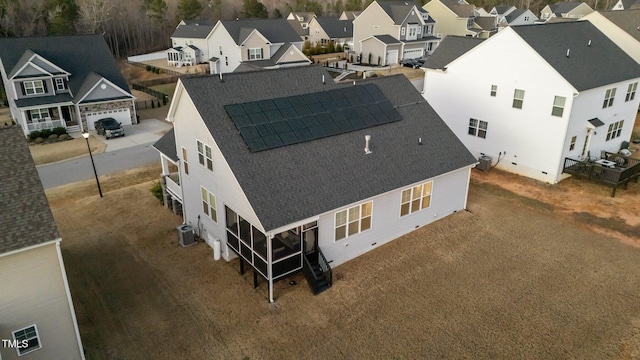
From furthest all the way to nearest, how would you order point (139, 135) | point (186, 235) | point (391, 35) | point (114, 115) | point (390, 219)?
point (391, 35)
point (114, 115)
point (139, 135)
point (186, 235)
point (390, 219)

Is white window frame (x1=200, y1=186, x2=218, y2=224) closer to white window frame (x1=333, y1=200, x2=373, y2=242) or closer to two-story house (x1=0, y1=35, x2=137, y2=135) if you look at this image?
white window frame (x1=333, y1=200, x2=373, y2=242)

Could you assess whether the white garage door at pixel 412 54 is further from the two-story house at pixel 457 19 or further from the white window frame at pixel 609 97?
the white window frame at pixel 609 97

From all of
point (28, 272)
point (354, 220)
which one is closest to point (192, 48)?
point (354, 220)

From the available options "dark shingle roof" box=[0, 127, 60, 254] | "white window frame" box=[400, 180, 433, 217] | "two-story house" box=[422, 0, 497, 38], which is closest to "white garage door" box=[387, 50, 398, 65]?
"two-story house" box=[422, 0, 497, 38]

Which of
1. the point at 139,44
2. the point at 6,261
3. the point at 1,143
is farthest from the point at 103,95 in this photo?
the point at 139,44

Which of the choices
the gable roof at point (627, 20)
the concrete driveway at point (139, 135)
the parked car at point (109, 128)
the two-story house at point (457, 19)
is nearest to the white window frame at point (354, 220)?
the concrete driveway at point (139, 135)

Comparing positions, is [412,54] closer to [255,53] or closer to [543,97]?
[255,53]
